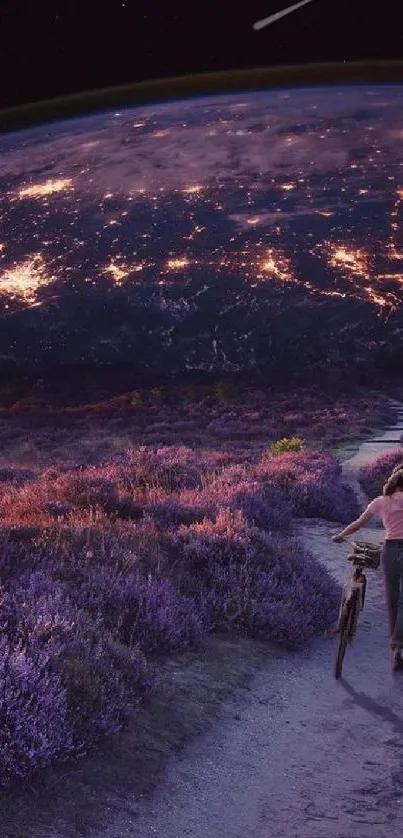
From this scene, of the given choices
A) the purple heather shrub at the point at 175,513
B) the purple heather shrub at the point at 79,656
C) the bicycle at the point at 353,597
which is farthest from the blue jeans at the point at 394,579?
the purple heather shrub at the point at 175,513

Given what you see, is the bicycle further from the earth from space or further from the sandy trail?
the earth from space

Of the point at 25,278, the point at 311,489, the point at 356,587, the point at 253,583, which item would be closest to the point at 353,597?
the point at 356,587

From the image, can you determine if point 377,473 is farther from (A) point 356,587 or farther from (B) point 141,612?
(B) point 141,612

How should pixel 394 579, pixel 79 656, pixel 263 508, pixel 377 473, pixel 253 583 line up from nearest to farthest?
pixel 79 656, pixel 394 579, pixel 253 583, pixel 263 508, pixel 377 473

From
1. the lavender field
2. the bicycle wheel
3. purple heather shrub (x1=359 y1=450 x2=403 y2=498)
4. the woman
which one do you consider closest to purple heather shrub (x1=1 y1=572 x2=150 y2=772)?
the lavender field

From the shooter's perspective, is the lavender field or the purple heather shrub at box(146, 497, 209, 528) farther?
the purple heather shrub at box(146, 497, 209, 528)

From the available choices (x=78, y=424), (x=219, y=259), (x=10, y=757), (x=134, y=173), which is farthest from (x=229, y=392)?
(x=219, y=259)

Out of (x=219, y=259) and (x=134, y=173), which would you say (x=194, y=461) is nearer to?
(x=134, y=173)
